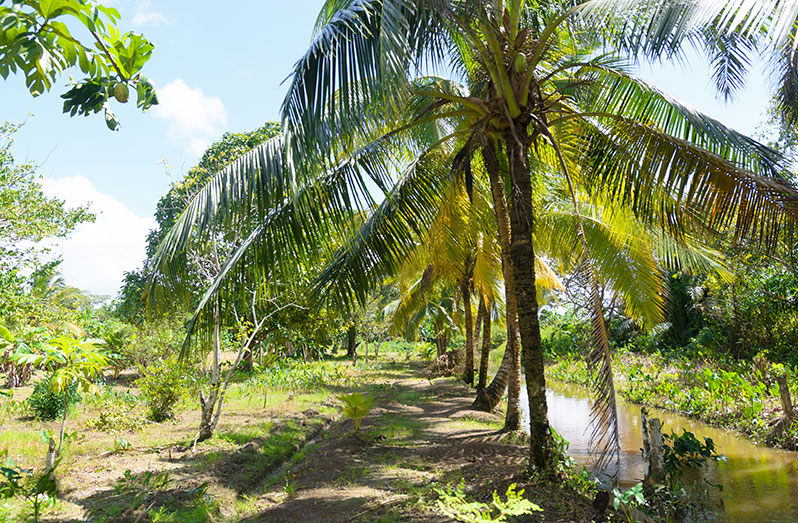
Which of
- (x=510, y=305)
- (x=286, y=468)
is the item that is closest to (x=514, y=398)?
(x=510, y=305)

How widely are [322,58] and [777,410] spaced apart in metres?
10.8

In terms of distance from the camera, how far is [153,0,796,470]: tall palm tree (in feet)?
12.6

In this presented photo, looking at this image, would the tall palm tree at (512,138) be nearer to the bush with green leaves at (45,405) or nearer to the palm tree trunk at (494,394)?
the palm tree trunk at (494,394)

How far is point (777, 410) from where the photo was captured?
9641 mm

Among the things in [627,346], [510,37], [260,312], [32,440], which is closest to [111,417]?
[32,440]

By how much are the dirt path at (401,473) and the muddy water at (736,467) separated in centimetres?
150

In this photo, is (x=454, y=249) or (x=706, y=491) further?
(x=454, y=249)

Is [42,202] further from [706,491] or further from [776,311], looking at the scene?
[776,311]

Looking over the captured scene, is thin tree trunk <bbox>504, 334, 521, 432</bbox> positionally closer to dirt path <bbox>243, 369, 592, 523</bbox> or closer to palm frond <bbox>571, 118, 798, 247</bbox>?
dirt path <bbox>243, 369, 592, 523</bbox>

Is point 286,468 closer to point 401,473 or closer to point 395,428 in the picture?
point 401,473

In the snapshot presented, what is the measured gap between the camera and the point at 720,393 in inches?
444

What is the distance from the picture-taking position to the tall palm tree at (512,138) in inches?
151

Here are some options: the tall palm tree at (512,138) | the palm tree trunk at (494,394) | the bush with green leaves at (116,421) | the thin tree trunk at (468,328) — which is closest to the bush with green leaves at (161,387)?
the bush with green leaves at (116,421)

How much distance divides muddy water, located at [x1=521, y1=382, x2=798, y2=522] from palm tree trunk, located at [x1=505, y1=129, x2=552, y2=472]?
4.15 ft
